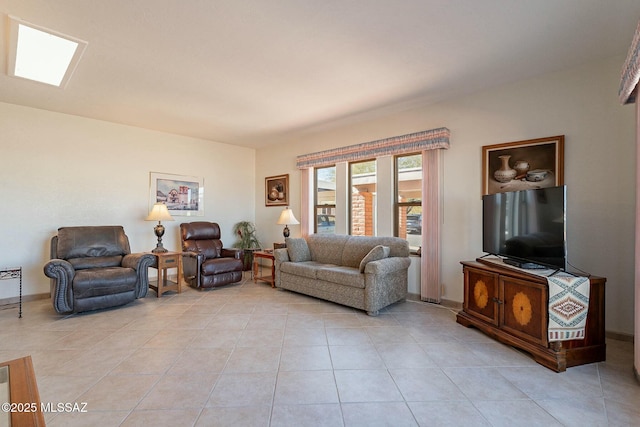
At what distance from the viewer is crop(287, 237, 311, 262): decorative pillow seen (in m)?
4.64

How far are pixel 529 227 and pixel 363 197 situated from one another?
2575mm

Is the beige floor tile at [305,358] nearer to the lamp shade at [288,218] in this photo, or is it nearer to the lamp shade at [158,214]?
the lamp shade at [288,218]

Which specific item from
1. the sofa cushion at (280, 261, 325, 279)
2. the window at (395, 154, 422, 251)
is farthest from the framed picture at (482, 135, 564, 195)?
the sofa cushion at (280, 261, 325, 279)

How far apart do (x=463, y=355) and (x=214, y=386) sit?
199 centimetres

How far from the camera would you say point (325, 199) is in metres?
5.46

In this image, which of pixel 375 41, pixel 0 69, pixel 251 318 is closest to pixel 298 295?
pixel 251 318

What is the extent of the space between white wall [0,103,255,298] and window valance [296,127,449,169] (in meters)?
2.31

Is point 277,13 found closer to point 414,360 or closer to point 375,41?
point 375,41

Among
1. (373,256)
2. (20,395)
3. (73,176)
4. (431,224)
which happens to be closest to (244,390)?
(20,395)

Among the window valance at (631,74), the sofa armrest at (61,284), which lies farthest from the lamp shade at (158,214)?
the window valance at (631,74)

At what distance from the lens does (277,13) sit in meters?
2.16

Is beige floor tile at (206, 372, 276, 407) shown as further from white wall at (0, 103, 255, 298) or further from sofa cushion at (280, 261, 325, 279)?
white wall at (0, 103, 255, 298)

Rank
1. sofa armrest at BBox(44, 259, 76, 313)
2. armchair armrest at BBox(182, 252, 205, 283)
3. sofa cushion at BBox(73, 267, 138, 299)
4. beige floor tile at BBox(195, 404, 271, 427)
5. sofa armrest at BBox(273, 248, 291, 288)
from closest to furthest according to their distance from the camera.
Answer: beige floor tile at BBox(195, 404, 271, 427) → sofa armrest at BBox(44, 259, 76, 313) → sofa cushion at BBox(73, 267, 138, 299) → armchair armrest at BBox(182, 252, 205, 283) → sofa armrest at BBox(273, 248, 291, 288)

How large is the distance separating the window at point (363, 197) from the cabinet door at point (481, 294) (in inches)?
68.0
